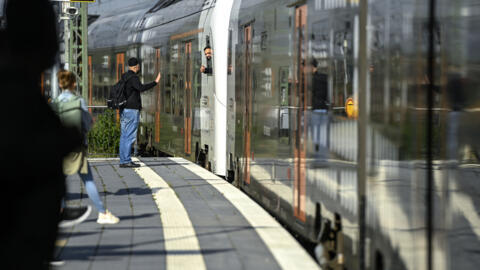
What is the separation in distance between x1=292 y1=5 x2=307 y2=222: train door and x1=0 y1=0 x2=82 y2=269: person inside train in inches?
184

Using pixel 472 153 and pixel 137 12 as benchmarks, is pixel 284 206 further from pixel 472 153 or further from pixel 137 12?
A: pixel 137 12

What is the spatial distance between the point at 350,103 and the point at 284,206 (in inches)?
109

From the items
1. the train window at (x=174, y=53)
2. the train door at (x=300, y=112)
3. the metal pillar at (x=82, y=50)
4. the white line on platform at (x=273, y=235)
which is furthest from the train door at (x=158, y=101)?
the train door at (x=300, y=112)

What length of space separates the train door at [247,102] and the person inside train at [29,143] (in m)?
7.79

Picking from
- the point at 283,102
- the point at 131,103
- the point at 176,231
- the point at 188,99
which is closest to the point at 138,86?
the point at 131,103

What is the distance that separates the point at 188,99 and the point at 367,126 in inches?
431

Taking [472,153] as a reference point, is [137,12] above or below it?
above

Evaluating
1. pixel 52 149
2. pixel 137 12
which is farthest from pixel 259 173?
pixel 137 12

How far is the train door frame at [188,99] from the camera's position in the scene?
1627 centimetres

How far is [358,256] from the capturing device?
5887mm

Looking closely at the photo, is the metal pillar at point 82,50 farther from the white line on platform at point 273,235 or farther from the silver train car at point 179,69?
the white line on platform at point 273,235

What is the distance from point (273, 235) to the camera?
25.6ft

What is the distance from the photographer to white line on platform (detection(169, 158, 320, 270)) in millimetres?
6699

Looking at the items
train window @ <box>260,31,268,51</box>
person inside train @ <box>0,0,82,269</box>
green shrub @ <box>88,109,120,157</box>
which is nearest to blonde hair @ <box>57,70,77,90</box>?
train window @ <box>260,31,268,51</box>
